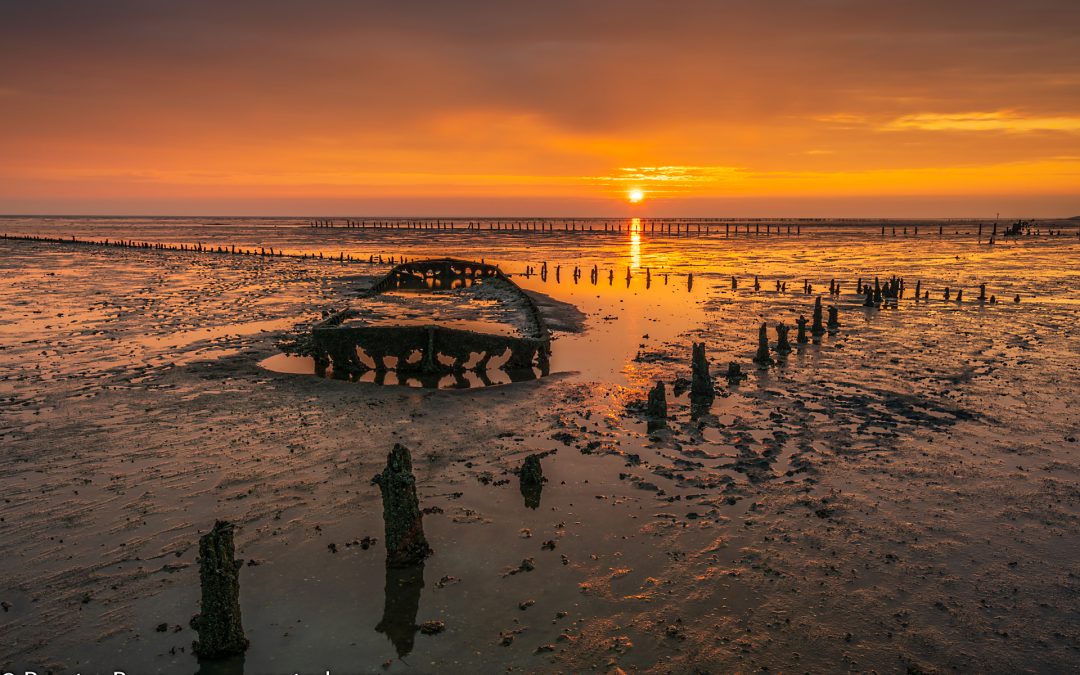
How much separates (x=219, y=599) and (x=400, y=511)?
3032 millimetres

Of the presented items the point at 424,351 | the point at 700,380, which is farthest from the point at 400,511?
the point at 424,351

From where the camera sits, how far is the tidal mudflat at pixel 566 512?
30.2ft

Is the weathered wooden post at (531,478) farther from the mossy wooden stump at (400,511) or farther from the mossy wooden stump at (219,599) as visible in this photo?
the mossy wooden stump at (219,599)

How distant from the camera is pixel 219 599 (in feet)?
28.5

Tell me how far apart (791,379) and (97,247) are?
11191cm

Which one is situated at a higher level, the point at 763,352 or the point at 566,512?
the point at 763,352

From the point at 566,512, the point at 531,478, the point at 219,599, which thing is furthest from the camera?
the point at 531,478

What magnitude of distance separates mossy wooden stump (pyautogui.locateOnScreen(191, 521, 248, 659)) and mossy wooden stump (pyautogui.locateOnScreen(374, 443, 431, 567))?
8.44 ft

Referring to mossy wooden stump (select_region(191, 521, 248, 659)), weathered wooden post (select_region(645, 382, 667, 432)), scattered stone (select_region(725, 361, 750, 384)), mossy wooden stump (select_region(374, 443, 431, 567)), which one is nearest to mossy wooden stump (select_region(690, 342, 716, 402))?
weathered wooden post (select_region(645, 382, 667, 432))

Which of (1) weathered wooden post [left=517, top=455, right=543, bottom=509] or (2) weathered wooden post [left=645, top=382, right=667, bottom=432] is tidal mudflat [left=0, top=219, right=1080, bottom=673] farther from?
(2) weathered wooden post [left=645, top=382, right=667, bottom=432]

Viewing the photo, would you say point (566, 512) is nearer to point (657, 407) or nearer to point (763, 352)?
point (657, 407)

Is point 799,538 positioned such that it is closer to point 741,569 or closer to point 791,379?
point 741,569

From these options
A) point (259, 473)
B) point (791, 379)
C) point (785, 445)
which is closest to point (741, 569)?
point (785, 445)

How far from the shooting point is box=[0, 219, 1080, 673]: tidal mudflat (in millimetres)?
9195
